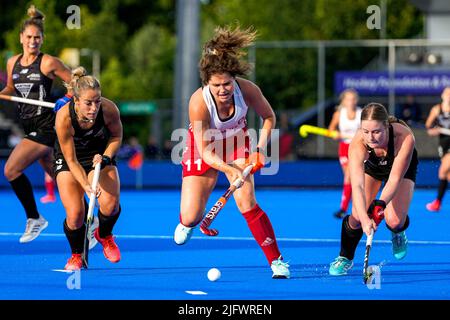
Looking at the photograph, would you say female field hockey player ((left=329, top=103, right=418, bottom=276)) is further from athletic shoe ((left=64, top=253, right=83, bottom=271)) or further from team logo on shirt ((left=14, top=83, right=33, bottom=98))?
team logo on shirt ((left=14, top=83, right=33, bottom=98))

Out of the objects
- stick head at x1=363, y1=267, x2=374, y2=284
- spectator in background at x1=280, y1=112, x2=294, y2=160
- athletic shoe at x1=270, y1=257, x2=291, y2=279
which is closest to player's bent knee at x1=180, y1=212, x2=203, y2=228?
athletic shoe at x1=270, y1=257, x2=291, y2=279

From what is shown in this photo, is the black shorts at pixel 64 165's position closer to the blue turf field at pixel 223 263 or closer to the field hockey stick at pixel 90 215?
the field hockey stick at pixel 90 215

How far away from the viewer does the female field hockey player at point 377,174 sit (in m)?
8.35

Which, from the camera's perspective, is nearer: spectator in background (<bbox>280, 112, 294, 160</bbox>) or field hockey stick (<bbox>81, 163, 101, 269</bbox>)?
field hockey stick (<bbox>81, 163, 101, 269</bbox>)

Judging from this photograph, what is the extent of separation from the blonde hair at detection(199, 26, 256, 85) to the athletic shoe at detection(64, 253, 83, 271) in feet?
6.22

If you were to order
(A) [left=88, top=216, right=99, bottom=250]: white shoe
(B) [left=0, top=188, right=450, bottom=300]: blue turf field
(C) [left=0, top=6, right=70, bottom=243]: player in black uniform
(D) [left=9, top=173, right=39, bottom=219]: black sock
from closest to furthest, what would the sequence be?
1. (B) [left=0, top=188, right=450, bottom=300]: blue turf field
2. (A) [left=88, top=216, right=99, bottom=250]: white shoe
3. (C) [left=0, top=6, right=70, bottom=243]: player in black uniform
4. (D) [left=9, top=173, right=39, bottom=219]: black sock

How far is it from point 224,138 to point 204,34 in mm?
50981

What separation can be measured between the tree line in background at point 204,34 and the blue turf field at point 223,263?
19938mm

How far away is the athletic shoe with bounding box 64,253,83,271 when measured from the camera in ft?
30.0

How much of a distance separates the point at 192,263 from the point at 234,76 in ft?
6.95

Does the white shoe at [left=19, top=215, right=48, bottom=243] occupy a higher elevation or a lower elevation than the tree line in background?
lower

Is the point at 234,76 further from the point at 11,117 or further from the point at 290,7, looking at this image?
the point at 290,7

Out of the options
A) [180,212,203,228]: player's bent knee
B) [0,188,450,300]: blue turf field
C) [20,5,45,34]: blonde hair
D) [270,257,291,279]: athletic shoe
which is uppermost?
[20,5,45,34]: blonde hair
